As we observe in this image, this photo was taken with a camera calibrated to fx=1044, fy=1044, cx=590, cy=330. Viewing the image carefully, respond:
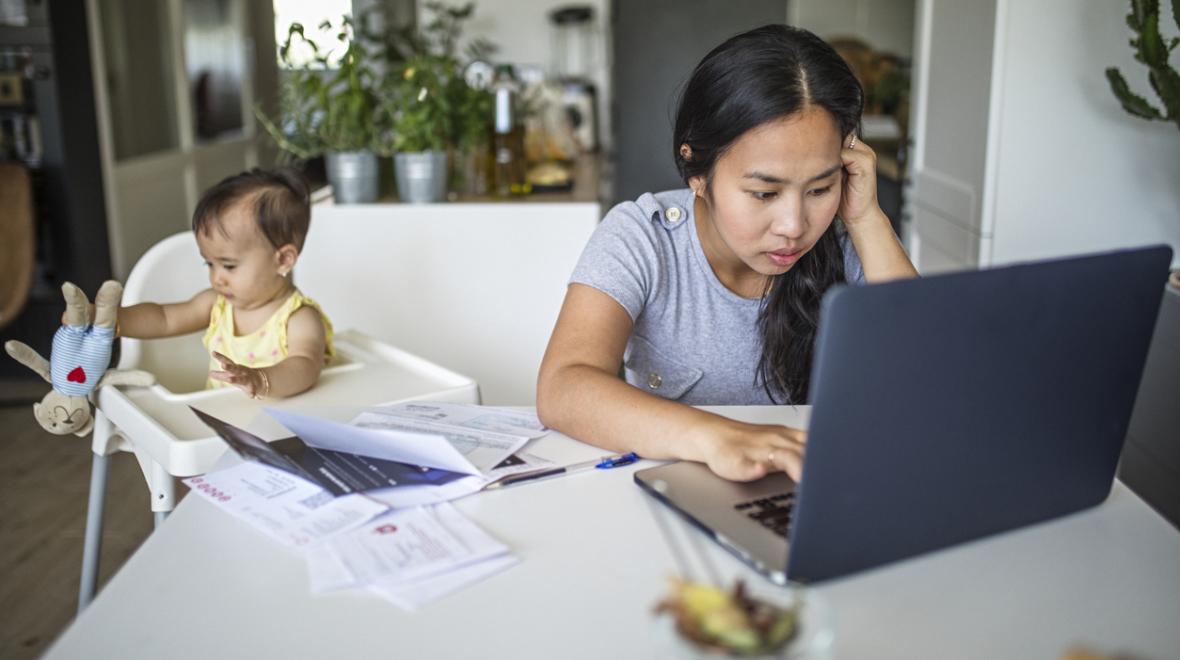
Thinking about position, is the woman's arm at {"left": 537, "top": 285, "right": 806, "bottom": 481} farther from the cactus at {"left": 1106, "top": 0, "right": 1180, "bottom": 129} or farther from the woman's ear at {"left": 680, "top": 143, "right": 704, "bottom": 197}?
the cactus at {"left": 1106, "top": 0, "right": 1180, "bottom": 129}

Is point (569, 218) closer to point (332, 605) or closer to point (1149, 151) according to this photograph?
point (1149, 151)

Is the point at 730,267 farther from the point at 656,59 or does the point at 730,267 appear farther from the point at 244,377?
the point at 656,59

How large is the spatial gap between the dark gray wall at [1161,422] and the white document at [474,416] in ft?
4.32

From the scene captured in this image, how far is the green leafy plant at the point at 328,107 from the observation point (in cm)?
247

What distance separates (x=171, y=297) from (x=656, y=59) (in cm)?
158

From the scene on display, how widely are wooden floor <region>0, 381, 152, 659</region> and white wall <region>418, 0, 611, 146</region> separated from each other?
324cm

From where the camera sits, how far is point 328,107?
2.51m

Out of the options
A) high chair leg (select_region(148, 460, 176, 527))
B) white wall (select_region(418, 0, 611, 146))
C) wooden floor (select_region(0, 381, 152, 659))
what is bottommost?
wooden floor (select_region(0, 381, 152, 659))

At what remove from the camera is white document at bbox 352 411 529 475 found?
1.13 m

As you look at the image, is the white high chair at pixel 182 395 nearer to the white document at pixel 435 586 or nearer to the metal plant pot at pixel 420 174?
the white document at pixel 435 586

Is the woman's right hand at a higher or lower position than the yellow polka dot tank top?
higher

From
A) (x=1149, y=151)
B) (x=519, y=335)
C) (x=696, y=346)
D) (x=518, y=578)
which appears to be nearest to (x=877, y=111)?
(x=1149, y=151)

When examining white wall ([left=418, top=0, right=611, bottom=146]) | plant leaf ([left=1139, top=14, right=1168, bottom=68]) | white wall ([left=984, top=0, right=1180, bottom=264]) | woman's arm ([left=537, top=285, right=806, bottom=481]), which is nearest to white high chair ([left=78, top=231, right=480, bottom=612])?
woman's arm ([left=537, top=285, right=806, bottom=481])

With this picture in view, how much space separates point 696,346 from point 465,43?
4.50 metres
